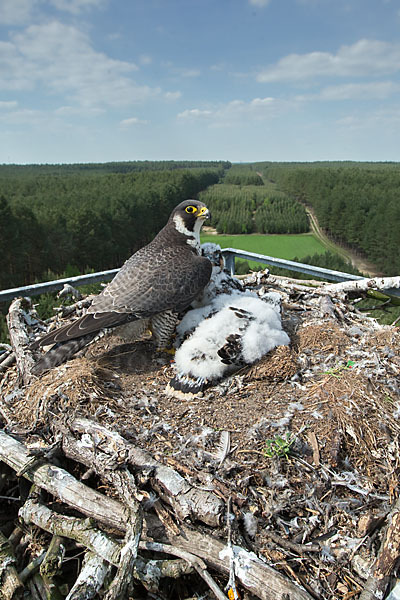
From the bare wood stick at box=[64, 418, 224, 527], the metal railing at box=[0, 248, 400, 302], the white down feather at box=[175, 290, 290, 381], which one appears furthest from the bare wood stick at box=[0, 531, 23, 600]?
the metal railing at box=[0, 248, 400, 302]

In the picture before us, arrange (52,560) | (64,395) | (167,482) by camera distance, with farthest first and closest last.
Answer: (64,395) < (167,482) < (52,560)

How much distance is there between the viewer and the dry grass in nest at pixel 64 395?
2598 millimetres

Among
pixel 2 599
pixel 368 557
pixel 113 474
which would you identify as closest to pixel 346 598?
pixel 368 557

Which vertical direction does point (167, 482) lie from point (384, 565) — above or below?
above

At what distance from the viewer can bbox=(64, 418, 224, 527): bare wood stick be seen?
187 centimetres

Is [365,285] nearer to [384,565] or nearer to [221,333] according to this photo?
[221,333]

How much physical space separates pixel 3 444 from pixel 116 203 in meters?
36.2

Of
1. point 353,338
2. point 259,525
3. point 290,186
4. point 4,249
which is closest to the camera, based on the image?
point 259,525

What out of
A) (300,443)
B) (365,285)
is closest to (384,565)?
(300,443)

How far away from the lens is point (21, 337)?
11.5ft

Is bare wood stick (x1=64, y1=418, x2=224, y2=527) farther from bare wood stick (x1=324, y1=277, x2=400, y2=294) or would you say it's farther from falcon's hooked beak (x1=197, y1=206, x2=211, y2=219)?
bare wood stick (x1=324, y1=277, x2=400, y2=294)

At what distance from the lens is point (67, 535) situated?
1856 mm

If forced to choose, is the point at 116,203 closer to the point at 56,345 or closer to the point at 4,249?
the point at 4,249

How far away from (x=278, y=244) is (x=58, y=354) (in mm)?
40094
